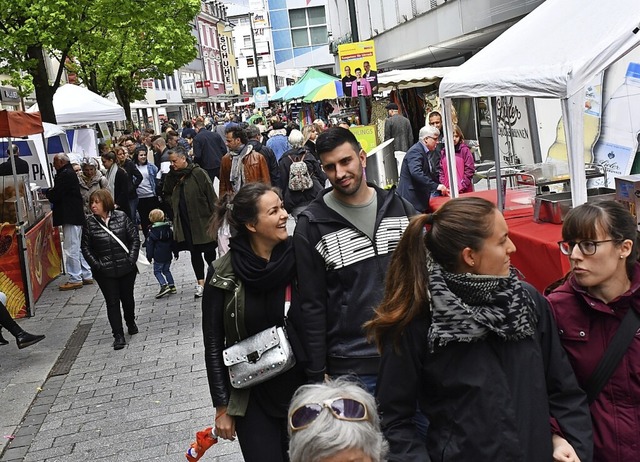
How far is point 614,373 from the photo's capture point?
2691 millimetres

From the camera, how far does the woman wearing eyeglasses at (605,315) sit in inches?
106

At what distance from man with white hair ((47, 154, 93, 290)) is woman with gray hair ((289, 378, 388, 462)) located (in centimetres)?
981

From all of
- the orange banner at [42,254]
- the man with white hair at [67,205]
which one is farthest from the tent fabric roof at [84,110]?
the man with white hair at [67,205]

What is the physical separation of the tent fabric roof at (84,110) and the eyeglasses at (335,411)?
57.5ft

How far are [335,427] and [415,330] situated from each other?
17.8 inches

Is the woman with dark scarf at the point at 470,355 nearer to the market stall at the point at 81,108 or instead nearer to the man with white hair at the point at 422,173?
the man with white hair at the point at 422,173

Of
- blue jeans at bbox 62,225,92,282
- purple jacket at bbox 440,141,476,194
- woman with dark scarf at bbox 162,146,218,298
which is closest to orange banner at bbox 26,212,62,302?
blue jeans at bbox 62,225,92,282

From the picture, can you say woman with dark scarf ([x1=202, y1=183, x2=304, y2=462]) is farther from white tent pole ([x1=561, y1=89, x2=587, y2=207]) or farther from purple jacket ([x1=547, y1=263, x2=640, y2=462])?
white tent pole ([x1=561, y1=89, x2=587, y2=207])

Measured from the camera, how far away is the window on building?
6153cm

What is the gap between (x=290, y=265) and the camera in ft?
12.2

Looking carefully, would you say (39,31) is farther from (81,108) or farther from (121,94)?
(121,94)

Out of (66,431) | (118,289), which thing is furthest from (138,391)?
(118,289)

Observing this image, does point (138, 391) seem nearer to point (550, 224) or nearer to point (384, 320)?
point (550, 224)

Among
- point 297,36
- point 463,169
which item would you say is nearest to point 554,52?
point 463,169
